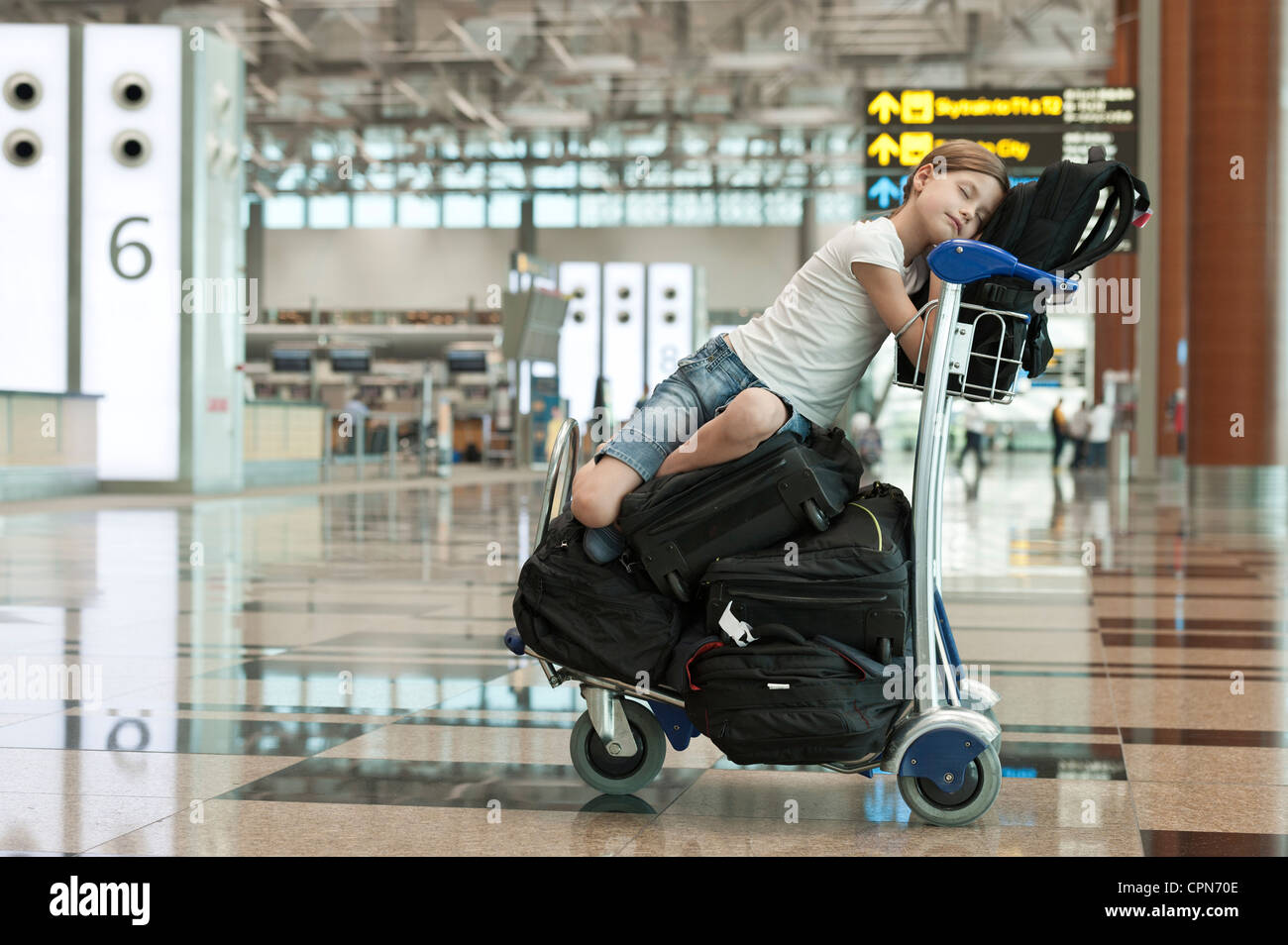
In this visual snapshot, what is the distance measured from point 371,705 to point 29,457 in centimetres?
1313

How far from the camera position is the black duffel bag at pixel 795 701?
2846 millimetres

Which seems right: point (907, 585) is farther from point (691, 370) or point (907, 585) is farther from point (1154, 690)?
point (1154, 690)

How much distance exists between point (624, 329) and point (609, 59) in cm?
762

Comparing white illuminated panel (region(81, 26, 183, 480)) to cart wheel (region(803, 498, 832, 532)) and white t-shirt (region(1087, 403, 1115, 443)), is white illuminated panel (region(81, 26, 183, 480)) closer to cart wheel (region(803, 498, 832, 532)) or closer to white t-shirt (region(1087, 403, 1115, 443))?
cart wheel (region(803, 498, 832, 532))

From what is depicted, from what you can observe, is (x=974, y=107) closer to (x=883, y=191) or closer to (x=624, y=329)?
(x=883, y=191)

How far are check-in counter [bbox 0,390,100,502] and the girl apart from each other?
46.0 ft

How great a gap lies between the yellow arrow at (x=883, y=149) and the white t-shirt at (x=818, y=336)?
1230 cm

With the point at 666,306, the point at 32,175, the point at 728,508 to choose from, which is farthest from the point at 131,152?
the point at 666,306

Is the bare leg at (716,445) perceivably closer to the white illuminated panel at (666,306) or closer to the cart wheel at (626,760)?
the cart wheel at (626,760)

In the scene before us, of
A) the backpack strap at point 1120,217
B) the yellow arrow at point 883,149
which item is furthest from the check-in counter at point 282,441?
the backpack strap at point 1120,217

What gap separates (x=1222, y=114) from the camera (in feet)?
52.9

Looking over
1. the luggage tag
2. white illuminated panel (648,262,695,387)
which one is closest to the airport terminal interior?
white illuminated panel (648,262,695,387)
